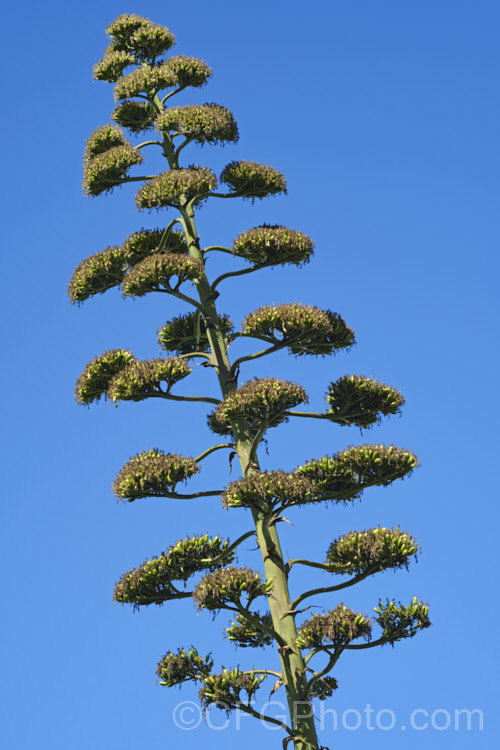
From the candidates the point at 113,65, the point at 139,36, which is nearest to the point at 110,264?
the point at 113,65

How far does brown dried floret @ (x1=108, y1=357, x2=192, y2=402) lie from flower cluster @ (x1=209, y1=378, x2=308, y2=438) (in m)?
1.11

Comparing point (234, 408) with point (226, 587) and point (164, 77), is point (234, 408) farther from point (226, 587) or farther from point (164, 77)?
point (164, 77)

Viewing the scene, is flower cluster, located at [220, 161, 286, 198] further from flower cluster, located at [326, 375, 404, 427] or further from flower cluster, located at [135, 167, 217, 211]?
flower cluster, located at [326, 375, 404, 427]

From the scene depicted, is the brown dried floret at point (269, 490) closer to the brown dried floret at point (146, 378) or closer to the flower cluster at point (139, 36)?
the brown dried floret at point (146, 378)

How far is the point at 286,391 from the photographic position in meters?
14.9

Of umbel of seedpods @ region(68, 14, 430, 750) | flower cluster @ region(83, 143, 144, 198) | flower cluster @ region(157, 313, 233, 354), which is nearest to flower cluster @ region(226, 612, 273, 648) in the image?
umbel of seedpods @ region(68, 14, 430, 750)

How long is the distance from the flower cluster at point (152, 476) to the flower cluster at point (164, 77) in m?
7.81

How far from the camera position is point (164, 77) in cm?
1869

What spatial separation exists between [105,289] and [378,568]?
716 cm

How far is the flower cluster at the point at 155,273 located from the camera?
1593 cm

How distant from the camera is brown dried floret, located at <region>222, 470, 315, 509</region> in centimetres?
1437

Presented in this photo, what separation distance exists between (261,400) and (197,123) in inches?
240

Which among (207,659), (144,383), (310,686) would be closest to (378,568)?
(310,686)

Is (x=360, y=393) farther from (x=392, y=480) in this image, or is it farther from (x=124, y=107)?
(x=124, y=107)
